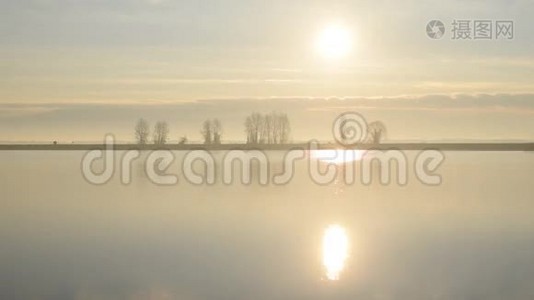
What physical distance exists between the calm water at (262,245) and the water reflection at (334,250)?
0.02m

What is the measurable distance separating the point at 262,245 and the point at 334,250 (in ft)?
1.56

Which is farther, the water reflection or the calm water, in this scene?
the water reflection

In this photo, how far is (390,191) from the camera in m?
9.49

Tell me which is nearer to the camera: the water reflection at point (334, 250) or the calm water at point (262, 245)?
the calm water at point (262, 245)

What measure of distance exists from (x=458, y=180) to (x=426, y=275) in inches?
287

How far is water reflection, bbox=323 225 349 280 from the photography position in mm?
4285

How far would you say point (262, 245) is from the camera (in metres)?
5.06

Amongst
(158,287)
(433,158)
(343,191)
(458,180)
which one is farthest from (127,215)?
(433,158)

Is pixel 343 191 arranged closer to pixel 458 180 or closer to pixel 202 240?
pixel 458 180

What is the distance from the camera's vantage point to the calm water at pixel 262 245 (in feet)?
12.9

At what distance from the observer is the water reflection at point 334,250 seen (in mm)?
4285

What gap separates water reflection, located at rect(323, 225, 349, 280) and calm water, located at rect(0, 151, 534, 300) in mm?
16

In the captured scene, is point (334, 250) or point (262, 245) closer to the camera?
point (334, 250)

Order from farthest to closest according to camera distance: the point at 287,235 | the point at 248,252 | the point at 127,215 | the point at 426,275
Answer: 1. the point at 127,215
2. the point at 287,235
3. the point at 248,252
4. the point at 426,275
